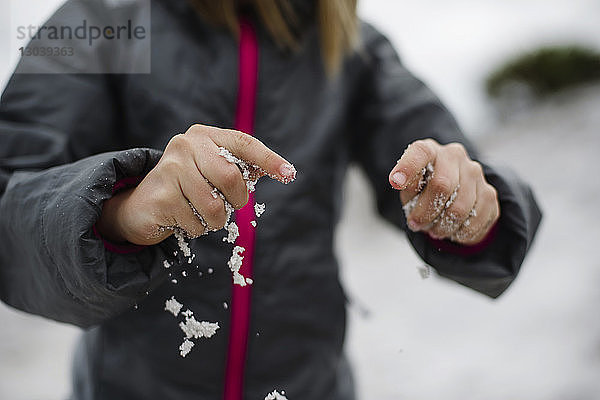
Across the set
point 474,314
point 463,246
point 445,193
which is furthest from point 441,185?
point 474,314

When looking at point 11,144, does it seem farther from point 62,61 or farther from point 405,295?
point 405,295

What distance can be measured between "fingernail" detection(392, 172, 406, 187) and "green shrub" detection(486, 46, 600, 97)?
400 cm

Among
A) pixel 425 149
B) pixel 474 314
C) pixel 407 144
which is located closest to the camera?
pixel 425 149

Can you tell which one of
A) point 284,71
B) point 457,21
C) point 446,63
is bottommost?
point 284,71

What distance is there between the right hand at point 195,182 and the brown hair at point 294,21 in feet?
0.88

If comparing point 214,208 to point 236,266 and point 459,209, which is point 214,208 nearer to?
point 236,266

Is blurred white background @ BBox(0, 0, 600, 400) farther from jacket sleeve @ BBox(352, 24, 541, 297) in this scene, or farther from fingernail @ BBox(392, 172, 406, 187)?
fingernail @ BBox(392, 172, 406, 187)

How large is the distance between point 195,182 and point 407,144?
13.4 inches

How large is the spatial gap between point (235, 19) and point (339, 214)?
0.26m

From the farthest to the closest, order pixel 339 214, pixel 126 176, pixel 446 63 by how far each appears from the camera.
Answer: pixel 446 63 → pixel 339 214 → pixel 126 176

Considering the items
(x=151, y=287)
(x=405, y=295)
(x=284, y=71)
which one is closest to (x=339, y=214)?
(x=284, y=71)

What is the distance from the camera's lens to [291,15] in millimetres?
715

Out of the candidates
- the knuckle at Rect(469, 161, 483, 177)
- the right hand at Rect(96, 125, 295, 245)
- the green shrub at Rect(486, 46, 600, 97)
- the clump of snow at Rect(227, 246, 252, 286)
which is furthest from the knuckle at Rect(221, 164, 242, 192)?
the green shrub at Rect(486, 46, 600, 97)

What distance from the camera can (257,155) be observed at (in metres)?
0.43
